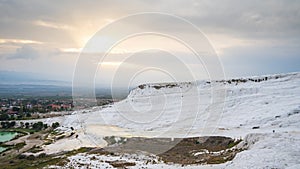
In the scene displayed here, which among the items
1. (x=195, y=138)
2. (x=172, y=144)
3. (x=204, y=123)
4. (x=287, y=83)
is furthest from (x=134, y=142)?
(x=287, y=83)

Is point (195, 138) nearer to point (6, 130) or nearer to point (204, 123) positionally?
point (204, 123)

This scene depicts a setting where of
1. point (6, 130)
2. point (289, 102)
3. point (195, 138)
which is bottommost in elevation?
point (6, 130)

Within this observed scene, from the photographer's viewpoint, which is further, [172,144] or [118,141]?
[118,141]

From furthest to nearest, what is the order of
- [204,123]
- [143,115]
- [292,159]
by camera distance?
[143,115] < [204,123] < [292,159]

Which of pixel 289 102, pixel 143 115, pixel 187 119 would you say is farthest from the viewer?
pixel 143 115

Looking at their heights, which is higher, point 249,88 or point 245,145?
point 249,88

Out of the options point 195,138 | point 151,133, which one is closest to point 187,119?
point 151,133
